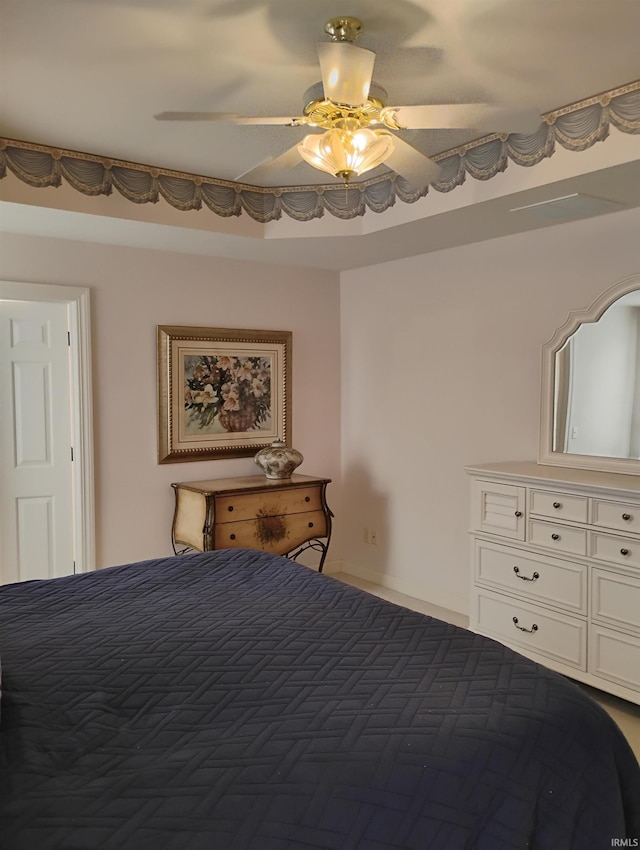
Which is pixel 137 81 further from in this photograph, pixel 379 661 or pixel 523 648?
pixel 523 648

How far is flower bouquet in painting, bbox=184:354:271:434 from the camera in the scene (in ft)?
14.4

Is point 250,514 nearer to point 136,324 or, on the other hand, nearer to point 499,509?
point 136,324

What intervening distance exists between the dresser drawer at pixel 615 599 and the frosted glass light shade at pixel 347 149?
2009 mm

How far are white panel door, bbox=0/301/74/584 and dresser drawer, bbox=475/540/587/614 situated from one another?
247 cm

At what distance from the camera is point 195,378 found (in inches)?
173

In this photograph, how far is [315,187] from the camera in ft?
12.6

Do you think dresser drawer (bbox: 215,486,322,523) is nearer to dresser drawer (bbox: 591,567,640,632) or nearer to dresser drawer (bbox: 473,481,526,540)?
dresser drawer (bbox: 473,481,526,540)

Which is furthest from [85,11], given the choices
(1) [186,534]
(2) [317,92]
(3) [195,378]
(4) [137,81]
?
(1) [186,534]

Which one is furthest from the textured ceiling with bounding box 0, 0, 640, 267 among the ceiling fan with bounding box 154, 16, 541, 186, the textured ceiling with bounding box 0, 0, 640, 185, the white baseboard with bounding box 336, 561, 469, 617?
the white baseboard with bounding box 336, 561, 469, 617

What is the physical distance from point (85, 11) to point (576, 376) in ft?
9.02

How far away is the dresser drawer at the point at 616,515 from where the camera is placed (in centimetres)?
283

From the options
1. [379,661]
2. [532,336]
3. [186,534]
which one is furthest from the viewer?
[186,534]

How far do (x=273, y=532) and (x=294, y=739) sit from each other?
2.82 meters

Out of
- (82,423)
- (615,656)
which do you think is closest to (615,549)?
(615,656)
